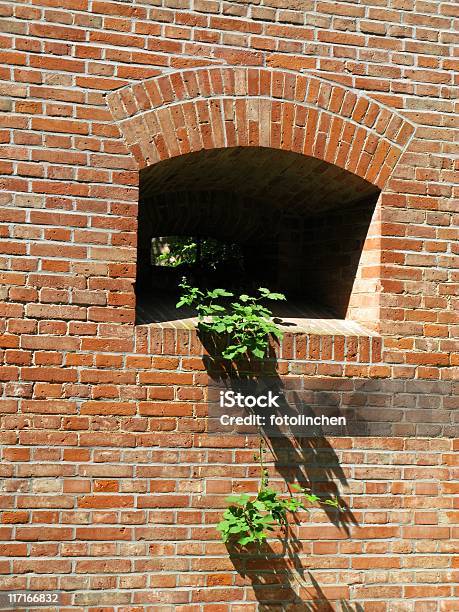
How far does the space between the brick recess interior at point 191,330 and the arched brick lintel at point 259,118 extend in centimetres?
1

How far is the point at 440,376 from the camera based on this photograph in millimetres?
4328

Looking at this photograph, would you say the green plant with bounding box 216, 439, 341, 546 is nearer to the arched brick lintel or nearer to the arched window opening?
the arched window opening

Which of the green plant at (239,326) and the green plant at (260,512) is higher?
the green plant at (239,326)

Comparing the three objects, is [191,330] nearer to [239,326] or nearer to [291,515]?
[239,326]

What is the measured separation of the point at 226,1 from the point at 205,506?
2631 mm

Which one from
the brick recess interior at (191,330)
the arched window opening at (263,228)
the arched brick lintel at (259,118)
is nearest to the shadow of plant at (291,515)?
the brick recess interior at (191,330)

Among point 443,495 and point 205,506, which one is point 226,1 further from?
point 443,495

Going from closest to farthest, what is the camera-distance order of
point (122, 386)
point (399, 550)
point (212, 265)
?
point (122, 386) → point (399, 550) → point (212, 265)

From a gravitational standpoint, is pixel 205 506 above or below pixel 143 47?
below

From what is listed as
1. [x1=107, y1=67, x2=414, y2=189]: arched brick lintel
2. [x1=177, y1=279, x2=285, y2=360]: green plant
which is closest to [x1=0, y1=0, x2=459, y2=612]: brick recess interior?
[x1=107, y1=67, x2=414, y2=189]: arched brick lintel

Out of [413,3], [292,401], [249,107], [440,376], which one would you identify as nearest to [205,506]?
[292,401]

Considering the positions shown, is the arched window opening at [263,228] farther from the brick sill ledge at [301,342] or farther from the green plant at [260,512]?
the green plant at [260,512]

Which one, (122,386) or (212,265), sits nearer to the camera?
(122,386)

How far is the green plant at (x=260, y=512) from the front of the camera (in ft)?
12.6
